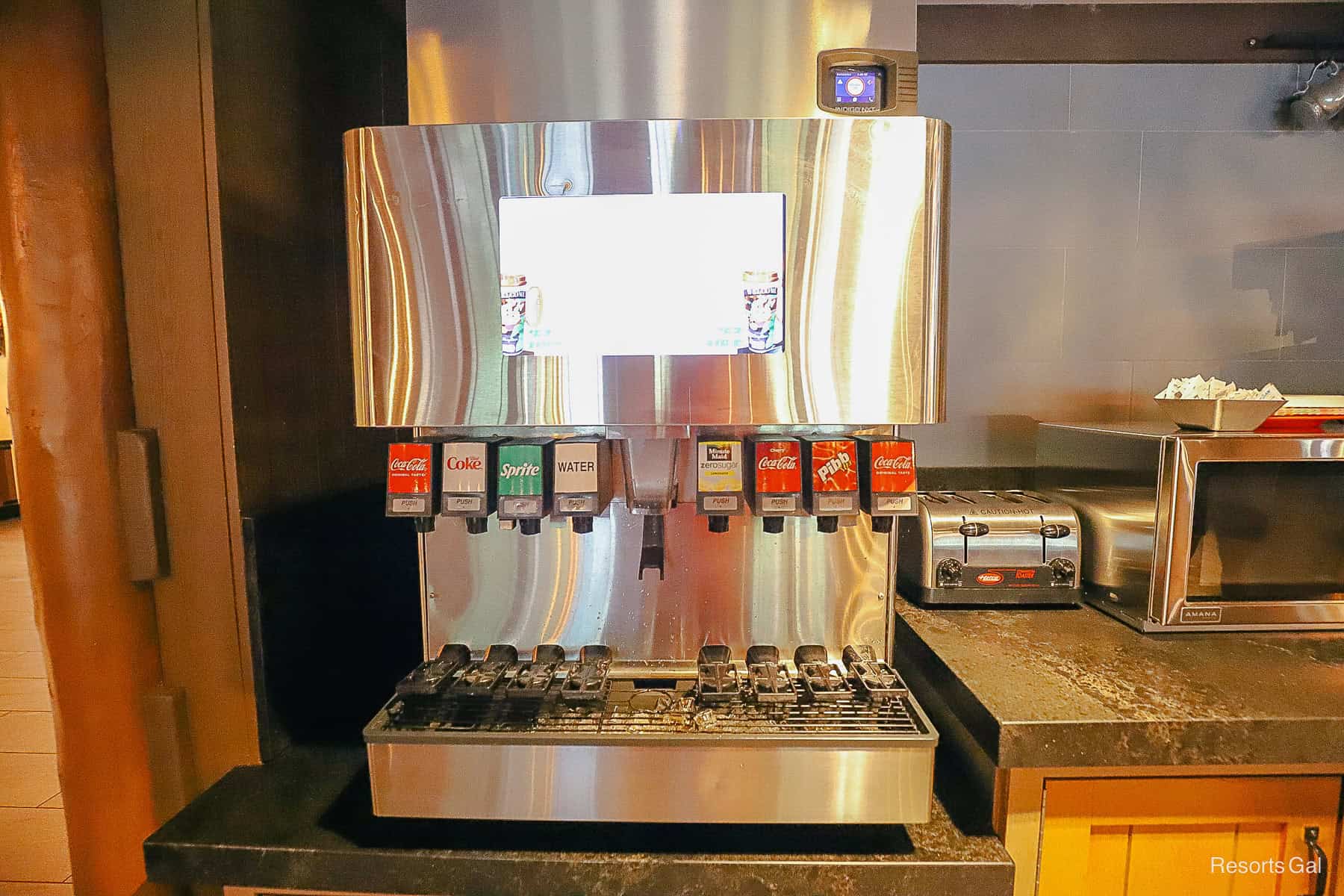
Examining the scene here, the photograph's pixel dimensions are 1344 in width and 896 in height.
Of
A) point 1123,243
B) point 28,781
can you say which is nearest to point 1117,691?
point 1123,243

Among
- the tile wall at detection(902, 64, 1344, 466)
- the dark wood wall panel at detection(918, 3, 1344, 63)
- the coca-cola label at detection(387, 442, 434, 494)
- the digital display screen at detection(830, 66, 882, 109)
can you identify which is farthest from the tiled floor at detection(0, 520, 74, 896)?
the dark wood wall panel at detection(918, 3, 1344, 63)

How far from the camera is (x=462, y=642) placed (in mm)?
1083

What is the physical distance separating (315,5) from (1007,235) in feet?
4.80

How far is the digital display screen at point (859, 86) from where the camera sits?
3.20 feet

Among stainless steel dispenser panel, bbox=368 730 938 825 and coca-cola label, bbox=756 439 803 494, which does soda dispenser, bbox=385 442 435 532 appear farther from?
coca-cola label, bbox=756 439 803 494

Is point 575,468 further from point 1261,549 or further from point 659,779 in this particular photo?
point 1261,549

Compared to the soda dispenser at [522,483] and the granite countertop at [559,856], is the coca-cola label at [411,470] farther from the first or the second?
the granite countertop at [559,856]

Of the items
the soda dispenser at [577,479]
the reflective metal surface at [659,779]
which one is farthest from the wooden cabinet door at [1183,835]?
the soda dispenser at [577,479]

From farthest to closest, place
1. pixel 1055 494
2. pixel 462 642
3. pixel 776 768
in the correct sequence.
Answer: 1. pixel 1055 494
2. pixel 462 642
3. pixel 776 768

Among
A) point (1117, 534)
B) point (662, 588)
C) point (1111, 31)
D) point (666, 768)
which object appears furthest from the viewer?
point (1111, 31)

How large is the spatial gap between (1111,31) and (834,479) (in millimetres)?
1398

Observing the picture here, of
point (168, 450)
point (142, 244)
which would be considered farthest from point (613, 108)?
point (168, 450)

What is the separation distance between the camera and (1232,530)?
1.13m

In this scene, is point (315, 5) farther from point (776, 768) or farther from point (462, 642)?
point (776, 768)
